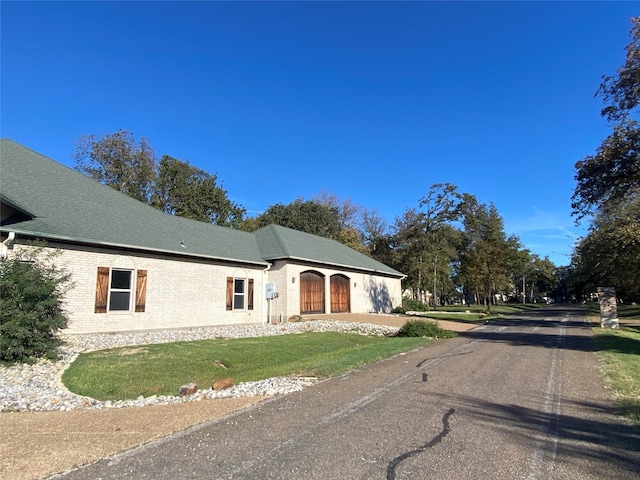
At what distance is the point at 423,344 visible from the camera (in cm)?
1470

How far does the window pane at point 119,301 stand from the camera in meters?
15.8

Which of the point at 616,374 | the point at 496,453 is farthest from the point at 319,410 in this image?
the point at 616,374

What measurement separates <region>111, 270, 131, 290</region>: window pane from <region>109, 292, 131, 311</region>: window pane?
0.27 meters

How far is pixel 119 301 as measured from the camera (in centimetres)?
1605

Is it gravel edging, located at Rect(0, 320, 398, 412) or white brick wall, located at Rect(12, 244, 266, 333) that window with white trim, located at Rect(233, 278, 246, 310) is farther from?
gravel edging, located at Rect(0, 320, 398, 412)

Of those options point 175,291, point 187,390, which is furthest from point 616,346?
point 175,291

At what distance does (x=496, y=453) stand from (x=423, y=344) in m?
10.3

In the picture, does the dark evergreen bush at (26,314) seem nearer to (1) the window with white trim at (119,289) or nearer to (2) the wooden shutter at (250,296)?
(1) the window with white trim at (119,289)

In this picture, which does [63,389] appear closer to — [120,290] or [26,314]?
[26,314]

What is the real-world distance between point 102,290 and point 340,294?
1656 centimetres

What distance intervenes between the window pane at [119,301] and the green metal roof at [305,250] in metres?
9.13

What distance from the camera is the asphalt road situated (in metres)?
4.19

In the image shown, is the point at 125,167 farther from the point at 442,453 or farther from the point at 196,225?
the point at 442,453

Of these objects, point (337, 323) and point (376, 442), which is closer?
point (376, 442)
